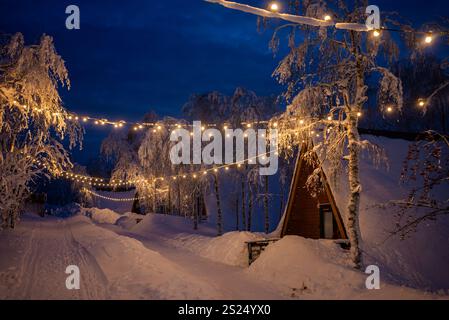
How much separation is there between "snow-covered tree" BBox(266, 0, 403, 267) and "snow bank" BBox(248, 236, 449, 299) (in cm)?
145

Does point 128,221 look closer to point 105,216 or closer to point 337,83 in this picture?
point 105,216

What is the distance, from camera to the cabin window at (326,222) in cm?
1886

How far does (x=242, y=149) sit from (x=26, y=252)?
1536 cm

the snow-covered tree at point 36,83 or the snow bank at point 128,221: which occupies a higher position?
the snow-covered tree at point 36,83

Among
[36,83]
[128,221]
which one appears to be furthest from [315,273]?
[128,221]

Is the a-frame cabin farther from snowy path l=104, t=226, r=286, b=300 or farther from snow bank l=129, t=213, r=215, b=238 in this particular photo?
snow bank l=129, t=213, r=215, b=238

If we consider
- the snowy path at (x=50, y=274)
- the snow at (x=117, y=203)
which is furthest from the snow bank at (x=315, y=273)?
the snow at (x=117, y=203)

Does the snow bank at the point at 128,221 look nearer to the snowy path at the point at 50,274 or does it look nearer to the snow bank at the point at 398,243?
the snowy path at the point at 50,274

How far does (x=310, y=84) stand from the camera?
12969 mm

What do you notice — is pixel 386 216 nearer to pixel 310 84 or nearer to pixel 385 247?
pixel 385 247

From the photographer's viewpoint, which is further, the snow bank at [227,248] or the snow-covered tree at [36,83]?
the snow bank at [227,248]

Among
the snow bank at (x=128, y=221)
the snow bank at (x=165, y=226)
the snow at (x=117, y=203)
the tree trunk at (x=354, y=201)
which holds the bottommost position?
the snow at (x=117, y=203)

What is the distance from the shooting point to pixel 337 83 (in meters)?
12.8

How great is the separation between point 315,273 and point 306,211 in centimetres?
793
